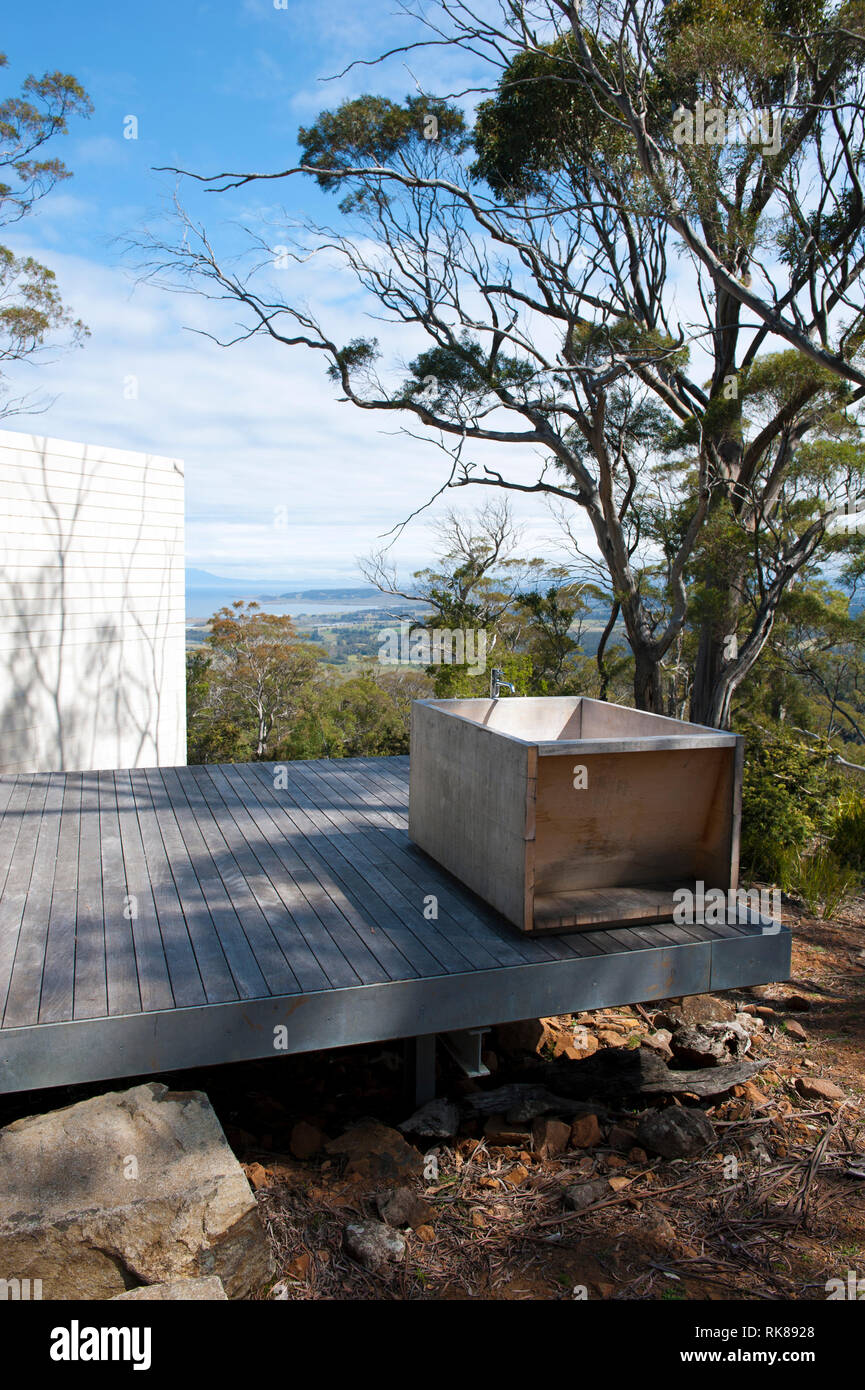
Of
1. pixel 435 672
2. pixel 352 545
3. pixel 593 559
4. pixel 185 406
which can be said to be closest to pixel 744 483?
pixel 593 559

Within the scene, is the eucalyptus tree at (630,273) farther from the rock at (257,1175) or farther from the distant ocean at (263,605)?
the rock at (257,1175)

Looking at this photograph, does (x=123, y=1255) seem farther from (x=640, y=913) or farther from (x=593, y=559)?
(x=593, y=559)

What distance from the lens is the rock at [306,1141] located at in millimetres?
2955

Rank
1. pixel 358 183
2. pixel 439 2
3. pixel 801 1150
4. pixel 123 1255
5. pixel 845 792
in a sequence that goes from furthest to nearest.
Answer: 1. pixel 358 183
2. pixel 439 2
3. pixel 845 792
4. pixel 801 1150
5. pixel 123 1255

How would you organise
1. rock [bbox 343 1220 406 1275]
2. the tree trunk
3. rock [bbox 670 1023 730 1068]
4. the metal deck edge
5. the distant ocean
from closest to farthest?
rock [bbox 343 1220 406 1275], the metal deck edge, rock [bbox 670 1023 730 1068], the tree trunk, the distant ocean

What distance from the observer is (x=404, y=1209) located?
2.60 m

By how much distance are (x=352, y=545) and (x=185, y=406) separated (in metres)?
12.1

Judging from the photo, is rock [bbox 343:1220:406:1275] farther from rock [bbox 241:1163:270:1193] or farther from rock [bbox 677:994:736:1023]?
rock [bbox 677:994:736:1023]

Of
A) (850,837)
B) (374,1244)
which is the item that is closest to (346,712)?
(850,837)

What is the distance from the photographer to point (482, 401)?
450 inches

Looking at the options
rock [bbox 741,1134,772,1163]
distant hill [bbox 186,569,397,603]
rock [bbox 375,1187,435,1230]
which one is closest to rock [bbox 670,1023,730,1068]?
rock [bbox 741,1134,772,1163]

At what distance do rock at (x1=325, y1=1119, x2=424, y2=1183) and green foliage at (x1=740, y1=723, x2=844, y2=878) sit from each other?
369 cm

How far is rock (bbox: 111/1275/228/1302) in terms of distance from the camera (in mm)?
2025

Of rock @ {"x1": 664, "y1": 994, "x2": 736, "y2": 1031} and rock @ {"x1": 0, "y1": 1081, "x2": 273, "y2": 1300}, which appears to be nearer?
rock @ {"x1": 0, "y1": 1081, "x2": 273, "y2": 1300}
